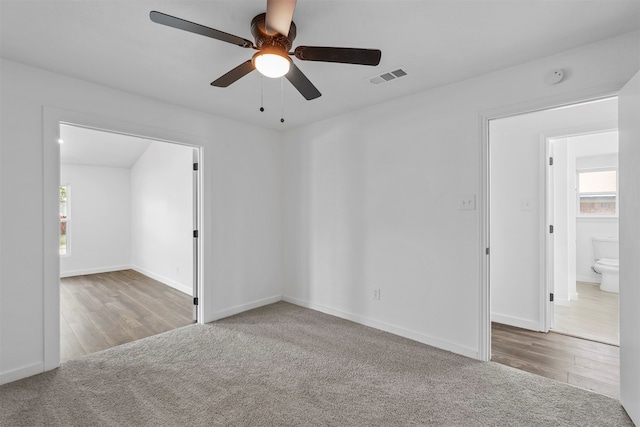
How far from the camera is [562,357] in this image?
2742 mm

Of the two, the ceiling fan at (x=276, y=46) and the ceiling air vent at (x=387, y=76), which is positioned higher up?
the ceiling air vent at (x=387, y=76)

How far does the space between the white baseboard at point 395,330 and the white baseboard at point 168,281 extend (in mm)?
1800

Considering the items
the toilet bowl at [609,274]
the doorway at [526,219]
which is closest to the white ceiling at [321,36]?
the doorway at [526,219]

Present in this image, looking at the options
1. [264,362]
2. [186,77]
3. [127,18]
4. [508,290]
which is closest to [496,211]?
[508,290]

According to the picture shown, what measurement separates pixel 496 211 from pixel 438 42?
2.26 metres

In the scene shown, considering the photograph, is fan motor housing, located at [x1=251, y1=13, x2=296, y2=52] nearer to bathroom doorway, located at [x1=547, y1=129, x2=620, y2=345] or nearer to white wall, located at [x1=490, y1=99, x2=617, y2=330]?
white wall, located at [x1=490, y1=99, x2=617, y2=330]

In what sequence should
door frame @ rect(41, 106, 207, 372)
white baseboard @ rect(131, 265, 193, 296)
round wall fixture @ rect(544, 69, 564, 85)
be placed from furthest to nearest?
white baseboard @ rect(131, 265, 193, 296) < door frame @ rect(41, 106, 207, 372) < round wall fixture @ rect(544, 69, 564, 85)

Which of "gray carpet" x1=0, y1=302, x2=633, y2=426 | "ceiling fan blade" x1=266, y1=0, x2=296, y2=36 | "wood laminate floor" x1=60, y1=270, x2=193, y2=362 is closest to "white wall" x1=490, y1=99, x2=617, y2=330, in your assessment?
"gray carpet" x1=0, y1=302, x2=633, y2=426

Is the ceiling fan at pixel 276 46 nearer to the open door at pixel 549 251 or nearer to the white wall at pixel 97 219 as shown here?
the open door at pixel 549 251

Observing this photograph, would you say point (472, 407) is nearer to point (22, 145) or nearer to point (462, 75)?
point (462, 75)

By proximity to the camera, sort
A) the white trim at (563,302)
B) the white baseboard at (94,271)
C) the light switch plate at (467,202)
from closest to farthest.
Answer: the light switch plate at (467,202)
the white trim at (563,302)
the white baseboard at (94,271)

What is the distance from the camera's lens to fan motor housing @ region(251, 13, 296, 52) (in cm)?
168

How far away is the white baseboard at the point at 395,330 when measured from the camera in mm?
2806

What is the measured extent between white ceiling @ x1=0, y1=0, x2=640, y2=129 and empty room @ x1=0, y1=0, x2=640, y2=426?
16mm
